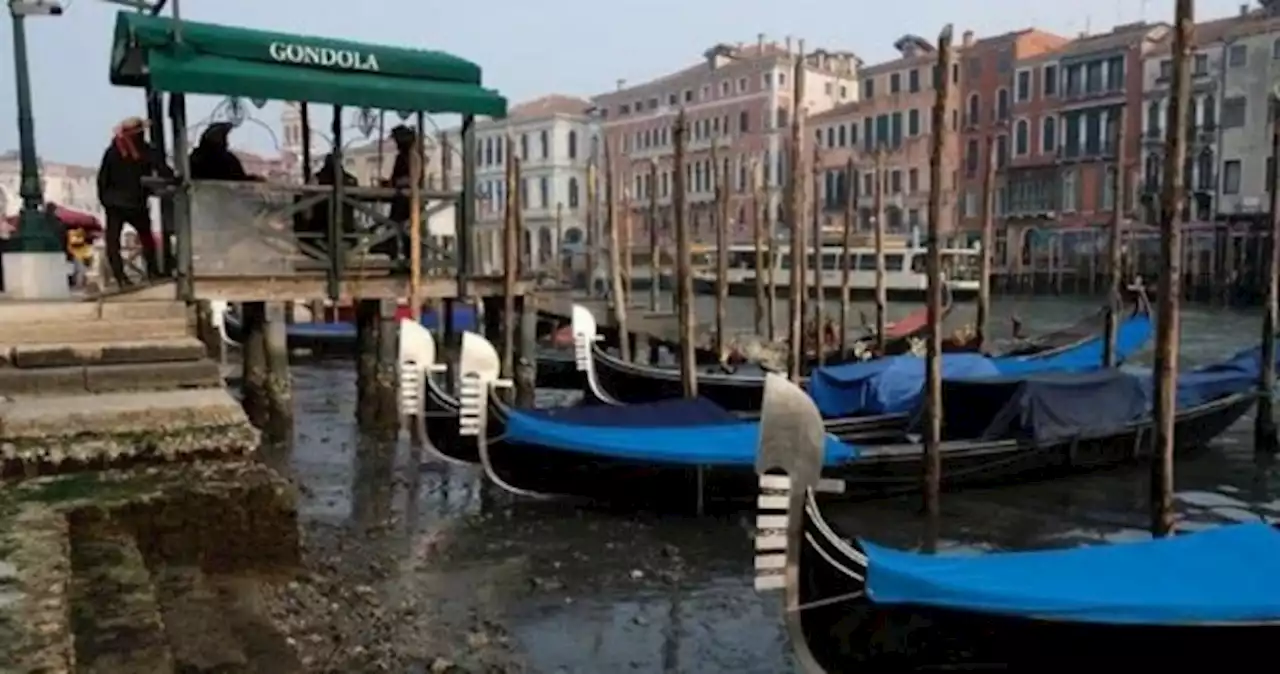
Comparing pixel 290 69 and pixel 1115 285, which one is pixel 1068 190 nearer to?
pixel 1115 285

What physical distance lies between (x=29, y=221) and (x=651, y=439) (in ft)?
15.6

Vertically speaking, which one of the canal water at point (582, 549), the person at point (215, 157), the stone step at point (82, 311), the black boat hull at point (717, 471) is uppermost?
the person at point (215, 157)

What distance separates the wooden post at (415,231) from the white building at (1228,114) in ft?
98.1

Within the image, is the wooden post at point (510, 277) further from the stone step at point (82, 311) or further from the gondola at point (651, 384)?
the stone step at point (82, 311)

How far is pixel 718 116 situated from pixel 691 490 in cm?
4650

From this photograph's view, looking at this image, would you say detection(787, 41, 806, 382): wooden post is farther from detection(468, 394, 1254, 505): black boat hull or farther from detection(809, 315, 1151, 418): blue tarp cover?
detection(468, 394, 1254, 505): black boat hull

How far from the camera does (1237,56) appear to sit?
3581 centimetres

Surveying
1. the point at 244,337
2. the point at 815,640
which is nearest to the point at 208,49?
the point at 244,337

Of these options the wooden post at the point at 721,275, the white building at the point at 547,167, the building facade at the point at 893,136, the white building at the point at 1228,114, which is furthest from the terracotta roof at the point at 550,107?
the wooden post at the point at 721,275

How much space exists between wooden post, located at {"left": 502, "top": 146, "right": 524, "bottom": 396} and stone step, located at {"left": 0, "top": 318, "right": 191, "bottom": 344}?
12.0 feet

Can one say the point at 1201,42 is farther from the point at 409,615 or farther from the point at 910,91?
the point at 409,615

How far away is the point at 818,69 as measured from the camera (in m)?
54.3

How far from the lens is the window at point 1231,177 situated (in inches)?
1421

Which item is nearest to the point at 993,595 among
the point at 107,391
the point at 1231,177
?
the point at 107,391
